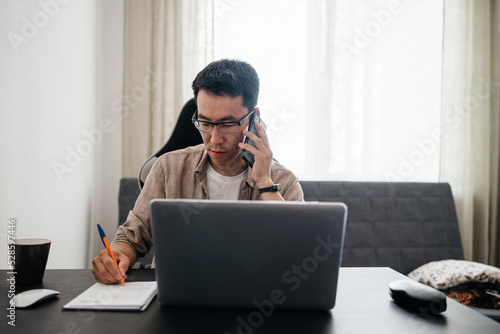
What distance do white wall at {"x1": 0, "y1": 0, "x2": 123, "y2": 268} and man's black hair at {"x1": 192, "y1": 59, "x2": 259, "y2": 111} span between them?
2.00 feet

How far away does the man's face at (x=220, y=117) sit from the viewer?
1.25 metres

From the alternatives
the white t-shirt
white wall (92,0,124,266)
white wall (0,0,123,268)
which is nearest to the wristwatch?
the white t-shirt

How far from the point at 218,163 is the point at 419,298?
0.81 m

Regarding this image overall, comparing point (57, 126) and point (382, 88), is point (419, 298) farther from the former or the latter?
point (382, 88)

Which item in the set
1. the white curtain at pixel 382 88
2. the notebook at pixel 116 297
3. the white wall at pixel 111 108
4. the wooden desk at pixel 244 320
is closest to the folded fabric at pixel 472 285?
the white curtain at pixel 382 88

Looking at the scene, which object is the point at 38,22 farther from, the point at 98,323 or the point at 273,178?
the point at 98,323

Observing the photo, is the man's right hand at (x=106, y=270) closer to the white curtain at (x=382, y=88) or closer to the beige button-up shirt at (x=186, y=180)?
the beige button-up shirt at (x=186, y=180)

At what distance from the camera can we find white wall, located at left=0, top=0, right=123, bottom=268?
127cm

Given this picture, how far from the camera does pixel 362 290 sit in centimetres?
87

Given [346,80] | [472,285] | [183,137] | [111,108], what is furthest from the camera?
[346,80]

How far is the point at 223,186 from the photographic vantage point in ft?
4.60

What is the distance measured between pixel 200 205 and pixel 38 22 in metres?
1.25

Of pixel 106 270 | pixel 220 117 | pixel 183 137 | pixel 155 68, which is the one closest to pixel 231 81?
pixel 220 117

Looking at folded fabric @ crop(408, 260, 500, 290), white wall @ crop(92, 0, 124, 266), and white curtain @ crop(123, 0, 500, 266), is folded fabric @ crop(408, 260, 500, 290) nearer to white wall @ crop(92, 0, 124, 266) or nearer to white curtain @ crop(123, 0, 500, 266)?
white curtain @ crop(123, 0, 500, 266)
